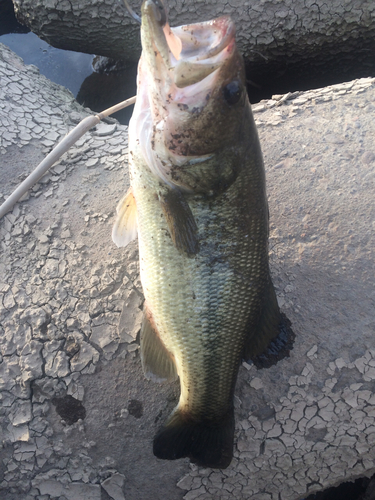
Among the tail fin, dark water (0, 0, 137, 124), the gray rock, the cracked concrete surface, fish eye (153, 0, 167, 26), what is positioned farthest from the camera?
dark water (0, 0, 137, 124)

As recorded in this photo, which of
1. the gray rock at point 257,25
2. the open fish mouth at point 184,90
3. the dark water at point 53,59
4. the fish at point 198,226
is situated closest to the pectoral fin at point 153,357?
the fish at point 198,226

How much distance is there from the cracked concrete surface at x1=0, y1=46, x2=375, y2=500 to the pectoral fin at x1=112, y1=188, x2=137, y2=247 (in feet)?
0.68

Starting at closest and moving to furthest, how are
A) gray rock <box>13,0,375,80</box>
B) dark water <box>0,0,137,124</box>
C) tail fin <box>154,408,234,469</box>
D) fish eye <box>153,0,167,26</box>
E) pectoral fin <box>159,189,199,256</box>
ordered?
fish eye <box>153,0,167,26</box>, pectoral fin <box>159,189,199,256</box>, tail fin <box>154,408,234,469</box>, gray rock <box>13,0,375,80</box>, dark water <box>0,0,137,124</box>

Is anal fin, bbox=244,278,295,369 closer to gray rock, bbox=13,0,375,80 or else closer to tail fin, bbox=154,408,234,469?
tail fin, bbox=154,408,234,469

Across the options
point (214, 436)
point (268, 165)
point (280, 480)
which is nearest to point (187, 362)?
point (214, 436)

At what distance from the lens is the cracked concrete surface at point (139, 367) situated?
182 centimetres

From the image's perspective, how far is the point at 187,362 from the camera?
169cm

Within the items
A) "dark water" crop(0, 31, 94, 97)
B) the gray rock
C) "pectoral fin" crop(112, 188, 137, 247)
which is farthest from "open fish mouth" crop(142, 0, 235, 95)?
"dark water" crop(0, 31, 94, 97)

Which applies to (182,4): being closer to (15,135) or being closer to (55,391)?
(15,135)

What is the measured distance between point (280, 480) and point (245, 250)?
124 centimetres

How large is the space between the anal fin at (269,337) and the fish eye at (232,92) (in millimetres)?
784

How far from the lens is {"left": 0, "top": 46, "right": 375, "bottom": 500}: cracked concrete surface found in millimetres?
1824

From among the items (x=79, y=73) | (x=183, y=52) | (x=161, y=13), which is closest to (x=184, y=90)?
(x=183, y=52)

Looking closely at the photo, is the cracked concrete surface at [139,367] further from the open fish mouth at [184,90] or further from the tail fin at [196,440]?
the open fish mouth at [184,90]
